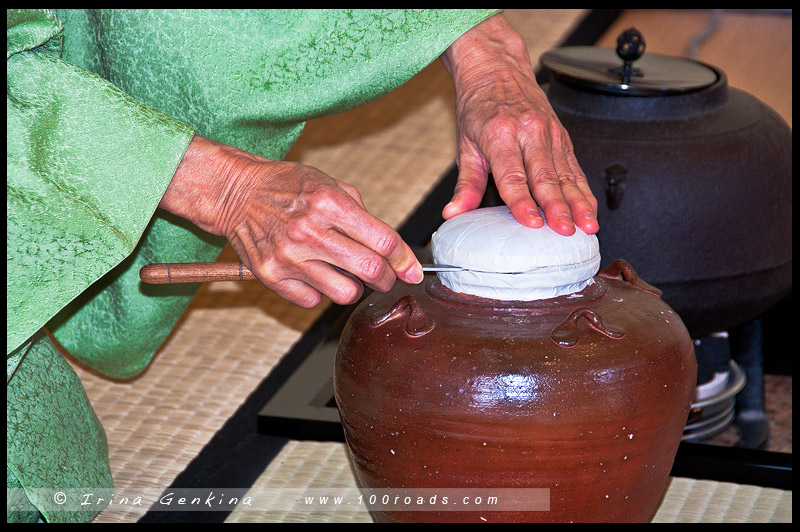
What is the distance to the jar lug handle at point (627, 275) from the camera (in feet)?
4.49

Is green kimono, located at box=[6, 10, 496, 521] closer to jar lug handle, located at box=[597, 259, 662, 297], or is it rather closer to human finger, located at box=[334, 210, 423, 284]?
human finger, located at box=[334, 210, 423, 284]

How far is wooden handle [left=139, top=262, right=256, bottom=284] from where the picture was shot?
4.21 ft

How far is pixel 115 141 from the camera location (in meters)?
1.29

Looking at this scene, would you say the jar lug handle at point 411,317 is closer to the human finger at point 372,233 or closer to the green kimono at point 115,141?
the human finger at point 372,233

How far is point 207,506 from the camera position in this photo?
5.04 feet

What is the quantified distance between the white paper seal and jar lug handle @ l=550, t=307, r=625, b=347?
0.17 ft

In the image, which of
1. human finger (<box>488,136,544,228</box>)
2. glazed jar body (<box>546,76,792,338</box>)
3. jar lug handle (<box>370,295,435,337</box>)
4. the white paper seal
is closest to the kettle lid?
glazed jar body (<box>546,76,792,338</box>)

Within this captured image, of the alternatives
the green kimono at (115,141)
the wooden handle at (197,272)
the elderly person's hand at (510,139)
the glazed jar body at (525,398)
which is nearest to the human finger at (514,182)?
the elderly person's hand at (510,139)

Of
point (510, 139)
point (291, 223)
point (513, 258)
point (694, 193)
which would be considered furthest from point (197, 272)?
point (694, 193)

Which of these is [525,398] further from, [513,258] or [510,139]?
[510,139]

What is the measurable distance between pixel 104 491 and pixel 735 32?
2854mm

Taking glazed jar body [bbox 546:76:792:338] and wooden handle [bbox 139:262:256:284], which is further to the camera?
glazed jar body [bbox 546:76:792:338]
